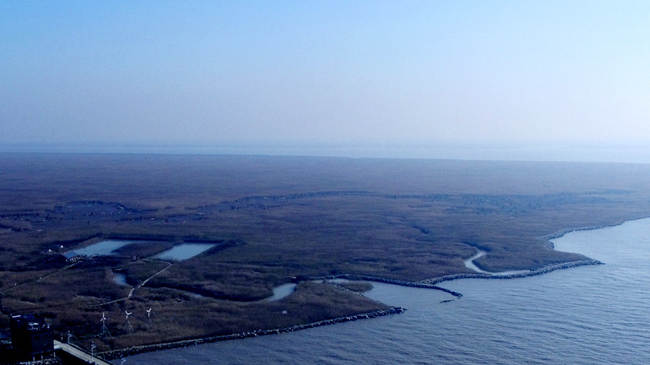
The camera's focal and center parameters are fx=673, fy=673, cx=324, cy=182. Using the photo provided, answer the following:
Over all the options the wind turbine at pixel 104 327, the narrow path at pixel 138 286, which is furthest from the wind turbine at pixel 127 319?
the narrow path at pixel 138 286

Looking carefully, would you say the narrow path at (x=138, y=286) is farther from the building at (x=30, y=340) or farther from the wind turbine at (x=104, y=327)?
the building at (x=30, y=340)

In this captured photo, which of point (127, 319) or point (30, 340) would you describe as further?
point (127, 319)

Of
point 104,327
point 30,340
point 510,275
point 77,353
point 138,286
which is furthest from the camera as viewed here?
point 510,275

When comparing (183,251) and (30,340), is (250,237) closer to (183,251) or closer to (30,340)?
(183,251)

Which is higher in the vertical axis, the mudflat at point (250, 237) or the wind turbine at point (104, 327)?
the mudflat at point (250, 237)

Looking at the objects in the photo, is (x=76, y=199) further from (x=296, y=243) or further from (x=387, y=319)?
(x=387, y=319)

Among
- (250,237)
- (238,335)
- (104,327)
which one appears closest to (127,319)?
(104,327)
